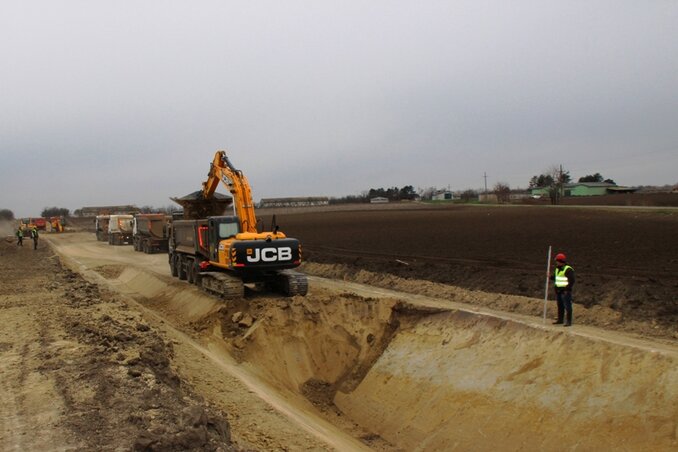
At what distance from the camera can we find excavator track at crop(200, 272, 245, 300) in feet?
47.3

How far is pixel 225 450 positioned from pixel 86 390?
244 cm

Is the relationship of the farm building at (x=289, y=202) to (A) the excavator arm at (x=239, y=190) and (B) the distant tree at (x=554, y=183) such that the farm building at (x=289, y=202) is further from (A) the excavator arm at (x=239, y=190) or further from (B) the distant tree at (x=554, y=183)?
(A) the excavator arm at (x=239, y=190)

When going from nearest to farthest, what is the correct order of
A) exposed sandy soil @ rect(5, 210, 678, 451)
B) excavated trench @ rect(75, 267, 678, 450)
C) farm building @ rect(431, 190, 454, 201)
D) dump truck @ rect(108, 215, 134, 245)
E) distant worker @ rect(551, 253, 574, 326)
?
1. exposed sandy soil @ rect(5, 210, 678, 451)
2. excavated trench @ rect(75, 267, 678, 450)
3. distant worker @ rect(551, 253, 574, 326)
4. dump truck @ rect(108, 215, 134, 245)
5. farm building @ rect(431, 190, 454, 201)

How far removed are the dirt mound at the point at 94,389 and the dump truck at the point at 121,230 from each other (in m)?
33.0

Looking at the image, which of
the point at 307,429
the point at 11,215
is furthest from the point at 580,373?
the point at 11,215

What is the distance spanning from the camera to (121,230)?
44.3 m

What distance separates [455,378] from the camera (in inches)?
424

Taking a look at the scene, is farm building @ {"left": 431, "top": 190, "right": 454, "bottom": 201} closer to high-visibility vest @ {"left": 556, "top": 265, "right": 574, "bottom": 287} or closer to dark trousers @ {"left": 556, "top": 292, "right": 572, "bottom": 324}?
dark trousers @ {"left": 556, "top": 292, "right": 572, "bottom": 324}

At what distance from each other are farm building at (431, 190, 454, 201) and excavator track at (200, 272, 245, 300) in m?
109

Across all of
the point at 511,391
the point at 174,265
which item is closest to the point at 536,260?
the point at 511,391

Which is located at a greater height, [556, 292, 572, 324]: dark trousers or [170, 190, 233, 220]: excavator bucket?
[170, 190, 233, 220]: excavator bucket

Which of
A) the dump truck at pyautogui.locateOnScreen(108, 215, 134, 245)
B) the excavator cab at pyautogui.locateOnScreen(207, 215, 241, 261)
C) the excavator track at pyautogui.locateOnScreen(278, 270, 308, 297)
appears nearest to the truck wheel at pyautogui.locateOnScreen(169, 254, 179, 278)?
the excavator cab at pyautogui.locateOnScreen(207, 215, 241, 261)

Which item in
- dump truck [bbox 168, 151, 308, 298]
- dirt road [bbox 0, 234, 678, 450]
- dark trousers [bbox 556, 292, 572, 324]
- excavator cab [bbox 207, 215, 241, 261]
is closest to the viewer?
dirt road [bbox 0, 234, 678, 450]

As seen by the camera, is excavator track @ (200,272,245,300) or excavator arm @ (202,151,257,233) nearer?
excavator track @ (200,272,245,300)
